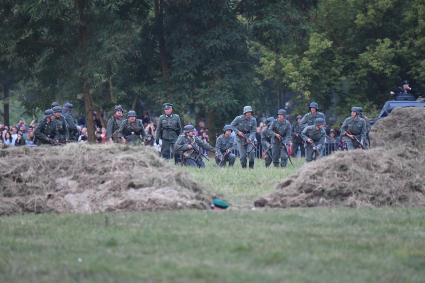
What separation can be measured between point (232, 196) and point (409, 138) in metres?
6.23

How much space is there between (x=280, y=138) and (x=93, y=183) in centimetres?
1561

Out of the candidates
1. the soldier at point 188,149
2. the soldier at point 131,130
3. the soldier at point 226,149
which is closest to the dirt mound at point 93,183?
the soldier at point 131,130

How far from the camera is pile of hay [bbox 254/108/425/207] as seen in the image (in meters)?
16.6

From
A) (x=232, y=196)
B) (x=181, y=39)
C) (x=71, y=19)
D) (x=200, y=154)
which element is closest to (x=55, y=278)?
(x=232, y=196)

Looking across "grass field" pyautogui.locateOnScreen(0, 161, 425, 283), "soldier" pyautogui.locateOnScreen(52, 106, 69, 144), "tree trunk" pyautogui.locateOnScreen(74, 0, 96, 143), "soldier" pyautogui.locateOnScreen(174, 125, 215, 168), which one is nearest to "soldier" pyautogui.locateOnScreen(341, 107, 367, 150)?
"soldier" pyautogui.locateOnScreen(174, 125, 215, 168)

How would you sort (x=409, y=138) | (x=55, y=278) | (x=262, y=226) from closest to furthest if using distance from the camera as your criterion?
1. (x=55, y=278)
2. (x=262, y=226)
3. (x=409, y=138)

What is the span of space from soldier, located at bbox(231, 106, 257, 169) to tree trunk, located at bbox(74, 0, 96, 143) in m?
10.0

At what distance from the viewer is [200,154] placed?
1252 inches

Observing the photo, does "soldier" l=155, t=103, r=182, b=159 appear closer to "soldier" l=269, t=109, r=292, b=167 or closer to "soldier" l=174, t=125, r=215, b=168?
"soldier" l=174, t=125, r=215, b=168

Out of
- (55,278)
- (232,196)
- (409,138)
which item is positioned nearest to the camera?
(55,278)

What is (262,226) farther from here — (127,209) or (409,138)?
(409,138)

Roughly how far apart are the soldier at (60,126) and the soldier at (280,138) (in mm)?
6642

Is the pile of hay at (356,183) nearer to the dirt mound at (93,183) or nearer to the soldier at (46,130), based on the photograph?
the dirt mound at (93,183)

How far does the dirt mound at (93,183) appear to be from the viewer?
16.0 m
